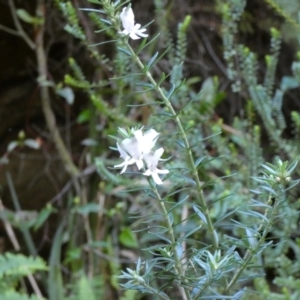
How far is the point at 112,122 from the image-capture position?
136 cm

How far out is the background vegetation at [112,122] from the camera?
1140 millimetres

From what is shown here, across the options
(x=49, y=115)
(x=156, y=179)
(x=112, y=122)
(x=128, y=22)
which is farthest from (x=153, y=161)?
(x=49, y=115)

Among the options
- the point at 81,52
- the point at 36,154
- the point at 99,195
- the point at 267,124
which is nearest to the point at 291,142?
the point at 267,124

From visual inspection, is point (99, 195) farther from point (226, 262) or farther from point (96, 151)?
point (226, 262)

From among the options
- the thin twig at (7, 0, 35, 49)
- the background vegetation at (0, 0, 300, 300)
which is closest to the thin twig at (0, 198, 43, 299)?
the background vegetation at (0, 0, 300, 300)

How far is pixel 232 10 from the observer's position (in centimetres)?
121

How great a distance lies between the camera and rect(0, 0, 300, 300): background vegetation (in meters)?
1.14

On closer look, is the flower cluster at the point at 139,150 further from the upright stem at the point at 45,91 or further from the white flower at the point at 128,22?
the upright stem at the point at 45,91

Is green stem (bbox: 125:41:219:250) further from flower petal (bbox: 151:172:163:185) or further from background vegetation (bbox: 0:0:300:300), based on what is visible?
background vegetation (bbox: 0:0:300:300)

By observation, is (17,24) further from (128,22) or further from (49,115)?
(128,22)

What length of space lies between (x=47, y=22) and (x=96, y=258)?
2.55ft

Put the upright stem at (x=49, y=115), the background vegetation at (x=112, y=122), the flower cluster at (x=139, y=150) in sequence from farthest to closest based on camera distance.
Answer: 1. the upright stem at (x=49, y=115)
2. the background vegetation at (x=112, y=122)
3. the flower cluster at (x=139, y=150)

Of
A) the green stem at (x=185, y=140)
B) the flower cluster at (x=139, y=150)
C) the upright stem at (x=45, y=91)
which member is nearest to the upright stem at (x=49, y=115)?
the upright stem at (x=45, y=91)

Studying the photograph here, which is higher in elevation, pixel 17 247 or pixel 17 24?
pixel 17 24
